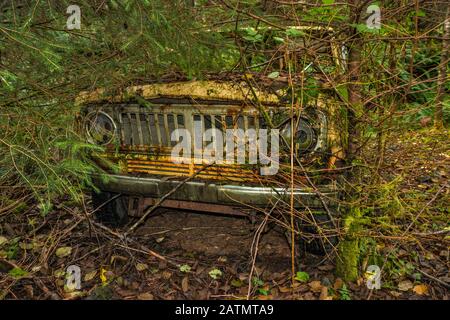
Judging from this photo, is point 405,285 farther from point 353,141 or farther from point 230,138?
point 230,138

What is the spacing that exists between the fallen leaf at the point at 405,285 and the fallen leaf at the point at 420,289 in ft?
0.11

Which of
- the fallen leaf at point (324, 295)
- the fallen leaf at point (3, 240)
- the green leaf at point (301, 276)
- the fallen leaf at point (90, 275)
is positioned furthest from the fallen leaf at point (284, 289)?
the fallen leaf at point (3, 240)

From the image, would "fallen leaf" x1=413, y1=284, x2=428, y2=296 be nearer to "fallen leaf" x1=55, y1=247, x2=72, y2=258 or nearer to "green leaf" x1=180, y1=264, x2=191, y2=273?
"green leaf" x1=180, y1=264, x2=191, y2=273

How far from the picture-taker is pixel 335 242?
288 centimetres

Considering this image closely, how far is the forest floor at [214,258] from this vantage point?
2596 mm

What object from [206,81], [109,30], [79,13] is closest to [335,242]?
[206,81]

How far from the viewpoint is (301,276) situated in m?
2.82

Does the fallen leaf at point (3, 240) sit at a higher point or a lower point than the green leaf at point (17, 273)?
higher

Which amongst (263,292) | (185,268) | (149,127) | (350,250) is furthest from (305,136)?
(185,268)

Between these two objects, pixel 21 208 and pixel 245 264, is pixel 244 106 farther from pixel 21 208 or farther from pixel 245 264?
pixel 21 208

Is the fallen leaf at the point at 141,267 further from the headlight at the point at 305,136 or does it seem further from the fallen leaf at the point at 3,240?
the headlight at the point at 305,136

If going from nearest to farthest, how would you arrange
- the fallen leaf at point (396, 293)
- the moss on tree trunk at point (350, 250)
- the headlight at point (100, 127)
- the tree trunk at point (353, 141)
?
the tree trunk at point (353, 141) → the moss on tree trunk at point (350, 250) → the fallen leaf at point (396, 293) → the headlight at point (100, 127)

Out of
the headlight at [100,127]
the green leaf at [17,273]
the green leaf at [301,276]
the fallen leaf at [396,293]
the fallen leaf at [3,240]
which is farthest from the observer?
the fallen leaf at [3,240]

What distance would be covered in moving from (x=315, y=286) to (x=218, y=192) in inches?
40.5
